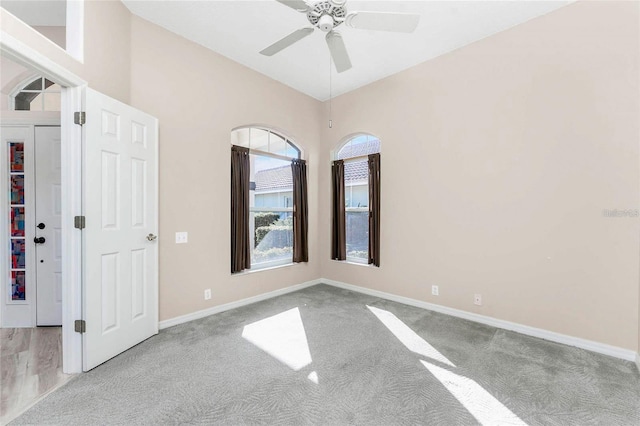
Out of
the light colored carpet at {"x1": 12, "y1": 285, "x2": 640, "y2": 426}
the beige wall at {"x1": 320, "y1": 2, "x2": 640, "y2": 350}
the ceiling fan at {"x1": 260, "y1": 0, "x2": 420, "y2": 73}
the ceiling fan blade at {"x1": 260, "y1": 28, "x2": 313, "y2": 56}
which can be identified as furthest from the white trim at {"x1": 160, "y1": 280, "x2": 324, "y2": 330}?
the ceiling fan at {"x1": 260, "y1": 0, "x2": 420, "y2": 73}

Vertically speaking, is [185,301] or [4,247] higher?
[4,247]

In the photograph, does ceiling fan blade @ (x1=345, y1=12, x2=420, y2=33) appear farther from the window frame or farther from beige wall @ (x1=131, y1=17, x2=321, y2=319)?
the window frame

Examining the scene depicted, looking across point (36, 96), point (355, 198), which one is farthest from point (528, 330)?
point (36, 96)

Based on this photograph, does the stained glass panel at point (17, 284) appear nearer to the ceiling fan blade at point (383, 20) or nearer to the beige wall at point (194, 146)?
the beige wall at point (194, 146)

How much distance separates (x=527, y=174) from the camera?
2.78 m

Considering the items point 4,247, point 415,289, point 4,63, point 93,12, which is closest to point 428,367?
point 415,289

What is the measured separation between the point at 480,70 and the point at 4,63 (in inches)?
207

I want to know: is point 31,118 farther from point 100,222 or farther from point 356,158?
point 356,158

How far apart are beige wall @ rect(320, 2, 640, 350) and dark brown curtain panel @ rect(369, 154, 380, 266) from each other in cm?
17

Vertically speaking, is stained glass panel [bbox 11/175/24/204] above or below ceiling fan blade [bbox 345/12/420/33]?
below

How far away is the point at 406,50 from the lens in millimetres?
3262

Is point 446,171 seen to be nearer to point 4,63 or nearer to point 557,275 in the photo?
point 557,275

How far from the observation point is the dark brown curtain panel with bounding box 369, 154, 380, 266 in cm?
398

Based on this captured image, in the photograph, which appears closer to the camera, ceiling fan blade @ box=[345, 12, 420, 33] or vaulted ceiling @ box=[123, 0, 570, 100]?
ceiling fan blade @ box=[345, 12, 420, 33]
